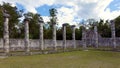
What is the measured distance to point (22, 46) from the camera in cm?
4388

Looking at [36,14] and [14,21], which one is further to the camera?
[36,14]

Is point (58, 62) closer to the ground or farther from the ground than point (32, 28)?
closer to the ground

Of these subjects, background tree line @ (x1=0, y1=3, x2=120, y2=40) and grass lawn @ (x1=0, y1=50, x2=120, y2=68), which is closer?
grass lawn @ (x1=0, y1=50, x2=120, y2=68)

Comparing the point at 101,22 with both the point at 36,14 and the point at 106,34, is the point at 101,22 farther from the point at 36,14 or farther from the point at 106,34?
the point at 36,14

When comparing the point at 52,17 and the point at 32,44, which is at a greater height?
the point at 52,17

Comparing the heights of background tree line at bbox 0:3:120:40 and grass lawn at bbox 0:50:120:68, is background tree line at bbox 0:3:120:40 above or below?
above

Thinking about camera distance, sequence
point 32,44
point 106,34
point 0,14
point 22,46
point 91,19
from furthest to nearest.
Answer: point 91,19 → point 106,34 → point 0,14 → point 32,44 → point 22,46

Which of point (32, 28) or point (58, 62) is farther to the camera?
point (32, 28)

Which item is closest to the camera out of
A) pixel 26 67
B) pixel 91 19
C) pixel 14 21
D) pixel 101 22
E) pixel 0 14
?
pixel 26 67

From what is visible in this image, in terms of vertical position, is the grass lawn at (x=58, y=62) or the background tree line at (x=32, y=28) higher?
the background tree line at (x=32, y=28)

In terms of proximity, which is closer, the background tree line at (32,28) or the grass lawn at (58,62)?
the grass lawn at (58,62)

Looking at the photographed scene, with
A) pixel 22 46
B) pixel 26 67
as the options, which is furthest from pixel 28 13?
pixel 26 67

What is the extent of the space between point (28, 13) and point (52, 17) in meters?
8.22

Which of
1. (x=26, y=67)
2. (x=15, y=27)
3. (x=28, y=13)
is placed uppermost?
(x=28, y=13)
